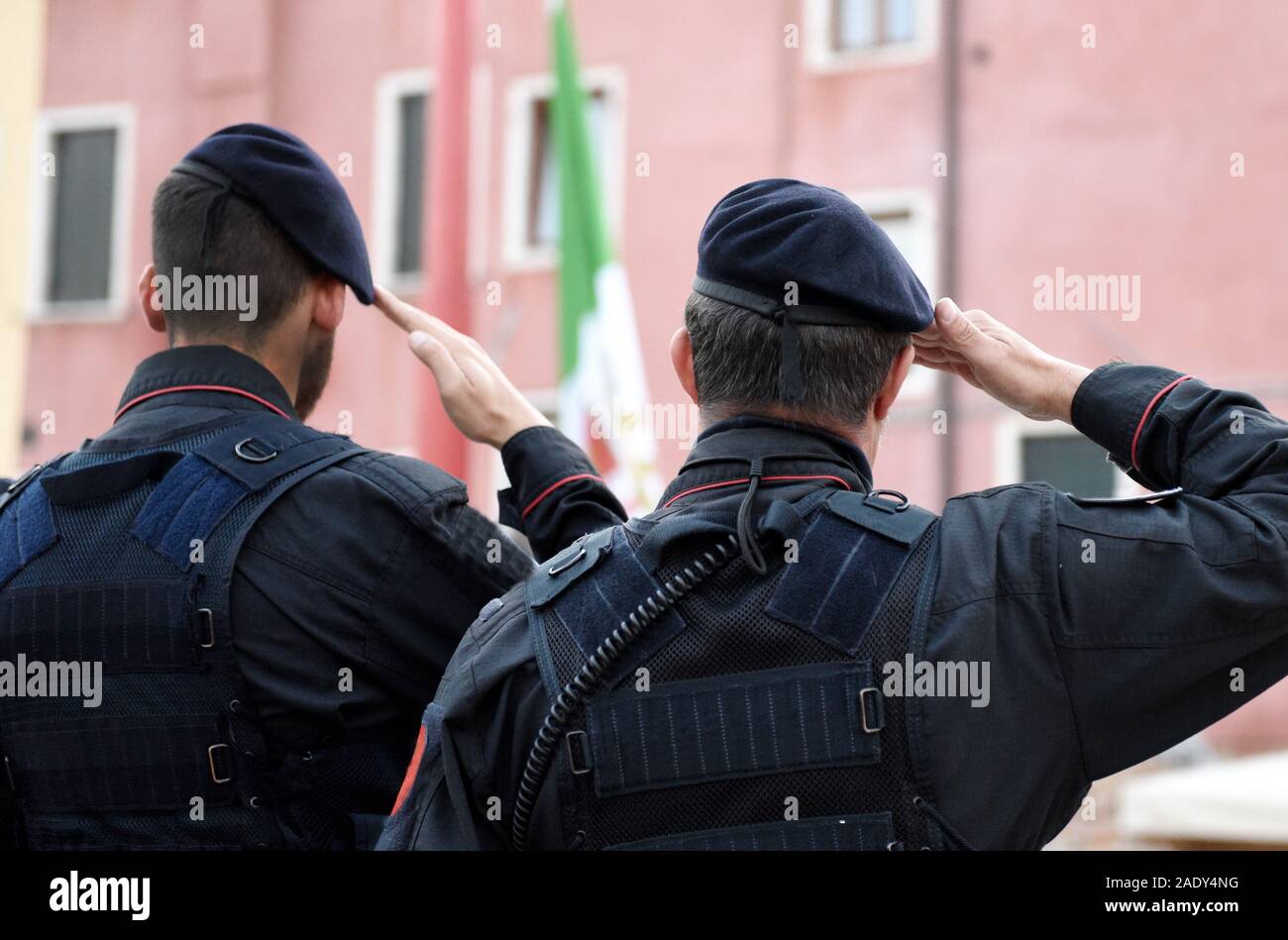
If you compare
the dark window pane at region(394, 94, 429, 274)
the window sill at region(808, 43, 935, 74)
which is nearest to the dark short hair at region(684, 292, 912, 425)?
the window sill at region(808, 43, 935, 74)

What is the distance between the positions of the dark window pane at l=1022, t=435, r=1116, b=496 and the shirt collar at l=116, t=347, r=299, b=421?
10443 millimetres

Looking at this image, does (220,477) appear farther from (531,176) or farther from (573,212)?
(531,176)

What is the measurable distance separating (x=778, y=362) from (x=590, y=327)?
323 inches

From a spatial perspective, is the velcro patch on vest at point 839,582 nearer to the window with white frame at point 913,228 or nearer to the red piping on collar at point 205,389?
the red piping on collar at point 205,389

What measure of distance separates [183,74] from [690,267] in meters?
5.46

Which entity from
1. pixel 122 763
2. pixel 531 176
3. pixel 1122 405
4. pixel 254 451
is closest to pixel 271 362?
pixel 254 451

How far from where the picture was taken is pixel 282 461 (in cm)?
243

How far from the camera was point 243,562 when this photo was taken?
→ 7.75 ft

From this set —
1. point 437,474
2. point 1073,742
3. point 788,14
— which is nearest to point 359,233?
point 437,474

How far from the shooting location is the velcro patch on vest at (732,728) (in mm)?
1899

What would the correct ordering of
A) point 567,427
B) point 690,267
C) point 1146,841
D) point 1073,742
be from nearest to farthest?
point 1073,742, point 1146,841, point 567,427, point 690,267

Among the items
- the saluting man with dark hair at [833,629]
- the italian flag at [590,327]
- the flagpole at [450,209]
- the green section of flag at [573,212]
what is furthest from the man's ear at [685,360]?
the green section of flag at [573,212]

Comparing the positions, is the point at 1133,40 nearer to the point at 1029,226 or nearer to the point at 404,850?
the point at 1029,226

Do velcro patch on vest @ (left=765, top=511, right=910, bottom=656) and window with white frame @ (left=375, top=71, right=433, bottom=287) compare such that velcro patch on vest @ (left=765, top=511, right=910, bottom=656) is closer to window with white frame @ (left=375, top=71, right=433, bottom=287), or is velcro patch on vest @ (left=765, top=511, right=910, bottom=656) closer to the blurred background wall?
the blurred background wall
